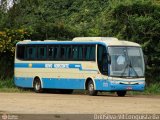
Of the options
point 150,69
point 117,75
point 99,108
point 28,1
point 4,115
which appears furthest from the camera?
point 28,1

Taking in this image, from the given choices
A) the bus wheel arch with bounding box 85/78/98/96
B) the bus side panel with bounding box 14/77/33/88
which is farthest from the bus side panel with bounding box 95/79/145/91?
the bus side panel with bounding box 14/77/33/88

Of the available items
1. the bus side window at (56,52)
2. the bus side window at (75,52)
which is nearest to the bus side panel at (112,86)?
the bus side window at (75,52)

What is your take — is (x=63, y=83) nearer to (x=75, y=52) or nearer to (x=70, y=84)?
(x=70, y=84)

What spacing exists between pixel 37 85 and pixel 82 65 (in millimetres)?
4334

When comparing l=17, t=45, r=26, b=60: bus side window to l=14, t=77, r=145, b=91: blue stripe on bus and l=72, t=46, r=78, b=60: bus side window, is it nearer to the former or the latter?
l=14, t=77, r=145, b=91: blue stripe on bus

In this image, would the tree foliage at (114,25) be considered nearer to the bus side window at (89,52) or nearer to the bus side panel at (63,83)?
the bus side panel at (63,83)

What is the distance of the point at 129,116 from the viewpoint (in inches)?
810

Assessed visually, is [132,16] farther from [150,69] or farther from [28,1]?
[28,1]

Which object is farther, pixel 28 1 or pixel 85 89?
pixel 28 1

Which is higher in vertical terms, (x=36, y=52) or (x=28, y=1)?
(x=28, y=1)

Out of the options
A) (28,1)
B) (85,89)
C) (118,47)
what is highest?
(28,1)

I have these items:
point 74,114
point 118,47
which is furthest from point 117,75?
point 74,114

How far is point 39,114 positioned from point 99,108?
12.8 ft

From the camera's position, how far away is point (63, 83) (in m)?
39.1
